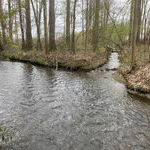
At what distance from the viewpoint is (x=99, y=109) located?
201 inches

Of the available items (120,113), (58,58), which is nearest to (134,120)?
(120,113)

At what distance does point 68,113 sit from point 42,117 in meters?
0.94

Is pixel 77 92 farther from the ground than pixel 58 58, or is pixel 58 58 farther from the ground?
pixel 58 58

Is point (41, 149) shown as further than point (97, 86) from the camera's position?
No

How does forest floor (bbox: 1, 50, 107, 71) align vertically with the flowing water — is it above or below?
above

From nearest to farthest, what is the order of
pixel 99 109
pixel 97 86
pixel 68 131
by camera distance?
pixel 68 131 < pixel 99 109 < pixel 97 86

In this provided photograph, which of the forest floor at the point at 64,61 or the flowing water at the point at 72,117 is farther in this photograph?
the forest floor at the point at 64,61

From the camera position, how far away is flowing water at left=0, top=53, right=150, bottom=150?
3.36 meters

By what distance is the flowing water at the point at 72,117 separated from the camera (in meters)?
3.36

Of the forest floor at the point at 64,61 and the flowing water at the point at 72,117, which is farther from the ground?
the forest floor at the point at 64,61

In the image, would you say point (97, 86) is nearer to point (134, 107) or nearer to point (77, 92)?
point (77, 92)

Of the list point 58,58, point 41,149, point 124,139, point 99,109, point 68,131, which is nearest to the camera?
point 41,149

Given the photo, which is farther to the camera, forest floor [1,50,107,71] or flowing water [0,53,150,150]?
forest floor [1,50,107,71]

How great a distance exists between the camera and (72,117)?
176 inches
